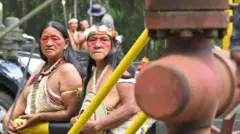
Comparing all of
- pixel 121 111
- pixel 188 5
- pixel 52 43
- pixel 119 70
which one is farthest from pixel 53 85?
pixel 188 5

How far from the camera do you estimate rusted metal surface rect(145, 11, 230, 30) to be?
2025 mm

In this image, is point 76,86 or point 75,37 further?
point 75,37

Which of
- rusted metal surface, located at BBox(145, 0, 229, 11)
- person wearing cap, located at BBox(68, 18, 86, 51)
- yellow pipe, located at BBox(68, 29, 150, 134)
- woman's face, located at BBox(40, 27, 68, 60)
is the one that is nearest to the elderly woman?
woman's face, located at BBox(40, 27, 68, 60)

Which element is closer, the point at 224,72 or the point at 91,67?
the point at 224,72

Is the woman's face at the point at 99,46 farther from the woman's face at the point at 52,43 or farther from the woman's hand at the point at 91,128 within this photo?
the woman's face at the point at 52,43

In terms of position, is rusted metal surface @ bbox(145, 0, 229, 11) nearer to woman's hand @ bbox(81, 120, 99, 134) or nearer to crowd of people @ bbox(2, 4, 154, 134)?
crowd of people @ bbox(2, 4, 154, 134)

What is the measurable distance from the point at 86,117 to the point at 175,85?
4.62 ft

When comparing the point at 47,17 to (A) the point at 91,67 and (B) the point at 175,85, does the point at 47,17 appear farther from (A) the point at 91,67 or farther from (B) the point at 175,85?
(B) the point at 175,85

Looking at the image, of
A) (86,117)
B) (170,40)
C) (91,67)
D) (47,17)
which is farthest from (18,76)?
(47,17)

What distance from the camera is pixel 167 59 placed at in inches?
79.9

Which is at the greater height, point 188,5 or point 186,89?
point 188,5

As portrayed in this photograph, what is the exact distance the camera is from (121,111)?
5043mm

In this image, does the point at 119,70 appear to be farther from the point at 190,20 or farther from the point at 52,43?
the point at 52,43

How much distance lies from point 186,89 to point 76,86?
373 cm
